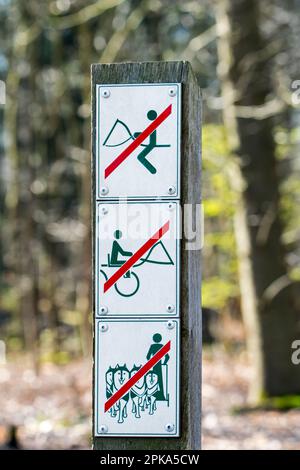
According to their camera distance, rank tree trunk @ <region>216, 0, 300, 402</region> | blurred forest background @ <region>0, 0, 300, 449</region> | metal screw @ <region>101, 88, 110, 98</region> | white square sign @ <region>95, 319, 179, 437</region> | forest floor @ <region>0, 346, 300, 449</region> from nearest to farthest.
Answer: white square sign @ <region>95, 319, 179, 437</region> < metal screw @ <region>101, 88, 110, 98</region> < forest floor @ <region>0, 346, 300, 449</region> < blurred forest background @ <region>0, 0, 300, 449</region> < tree trunk @ <region>216, 0, 300, 402</region>

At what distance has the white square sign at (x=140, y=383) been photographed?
3.55 metres

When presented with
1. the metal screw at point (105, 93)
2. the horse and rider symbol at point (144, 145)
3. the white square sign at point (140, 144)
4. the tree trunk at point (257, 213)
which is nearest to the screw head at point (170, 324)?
the white square sign at point (140, 144)

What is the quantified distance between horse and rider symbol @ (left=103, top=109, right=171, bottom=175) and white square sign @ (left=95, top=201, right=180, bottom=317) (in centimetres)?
17

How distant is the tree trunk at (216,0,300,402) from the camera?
36.1 ft

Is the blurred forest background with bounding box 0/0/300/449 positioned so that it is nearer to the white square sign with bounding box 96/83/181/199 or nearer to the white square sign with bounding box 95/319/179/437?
the white square sign with bounding box 95/319/179/437

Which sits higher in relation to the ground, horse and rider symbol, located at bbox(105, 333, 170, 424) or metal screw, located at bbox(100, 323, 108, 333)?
metal screw, located at bbox(100, 323, 108, 333)

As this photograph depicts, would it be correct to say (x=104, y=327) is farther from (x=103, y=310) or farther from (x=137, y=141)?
(x=137, y=141)

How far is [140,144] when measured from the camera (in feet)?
11.9

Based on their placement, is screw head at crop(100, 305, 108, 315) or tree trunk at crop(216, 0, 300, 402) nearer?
screw head at crop(100, 305, 108, 315)

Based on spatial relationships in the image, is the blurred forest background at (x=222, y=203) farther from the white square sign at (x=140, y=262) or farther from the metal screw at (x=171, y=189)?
the metal screw at (x=171, y=189)

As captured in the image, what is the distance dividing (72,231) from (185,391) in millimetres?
14528

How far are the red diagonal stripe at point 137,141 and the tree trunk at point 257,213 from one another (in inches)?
291

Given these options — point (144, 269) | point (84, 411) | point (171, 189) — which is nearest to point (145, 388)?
point (144, 269)

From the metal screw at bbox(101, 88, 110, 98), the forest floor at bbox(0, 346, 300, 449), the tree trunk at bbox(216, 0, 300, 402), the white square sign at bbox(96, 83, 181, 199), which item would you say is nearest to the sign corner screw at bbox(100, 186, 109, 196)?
the white square sign at bbox(96, 83, 181, 199)
